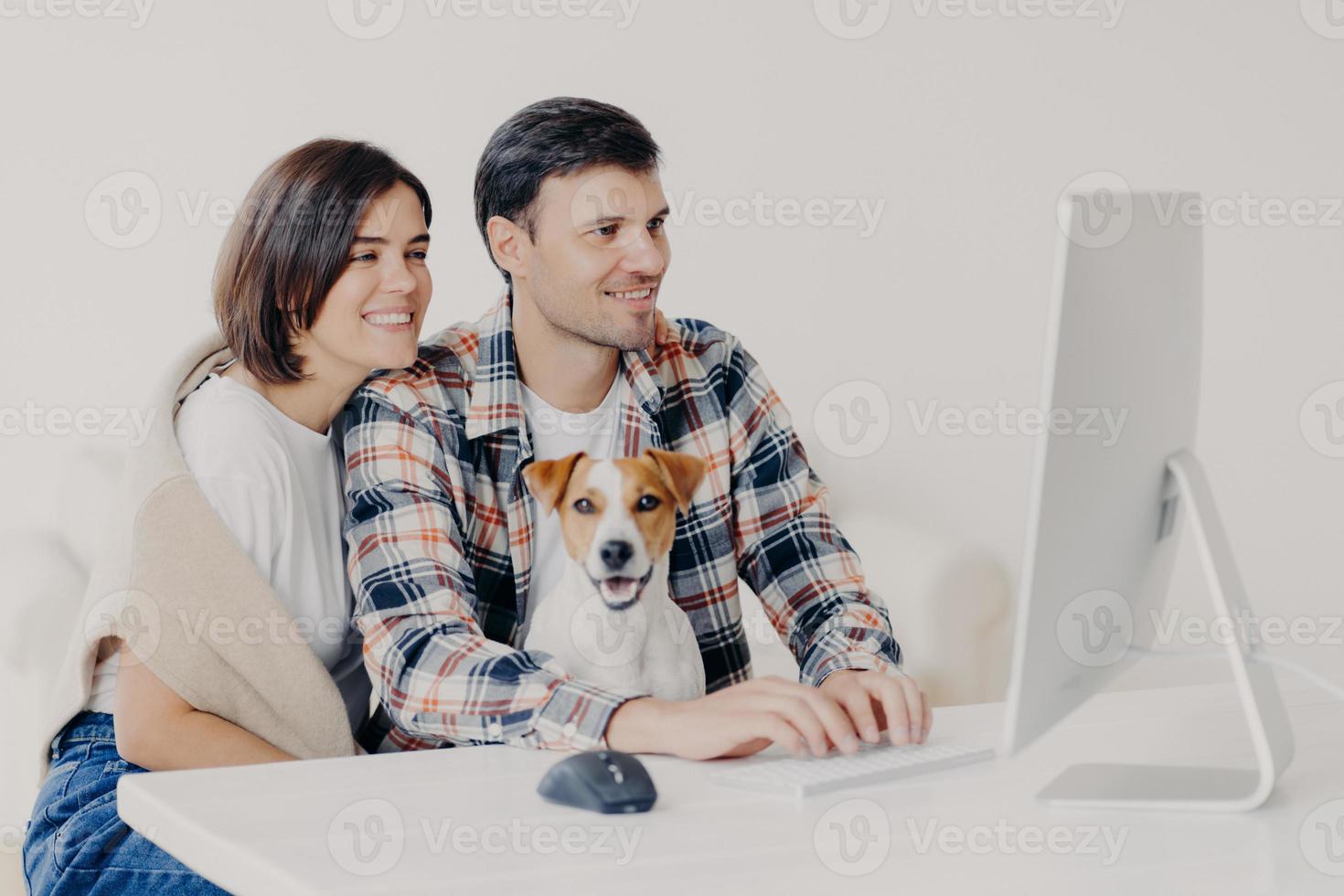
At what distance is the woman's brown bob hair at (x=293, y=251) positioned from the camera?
1.64 metres

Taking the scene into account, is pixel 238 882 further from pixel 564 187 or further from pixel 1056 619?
pixel 564 187

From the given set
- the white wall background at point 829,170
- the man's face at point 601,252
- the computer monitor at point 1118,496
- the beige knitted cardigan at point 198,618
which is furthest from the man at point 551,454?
the white wall background at point 829,170

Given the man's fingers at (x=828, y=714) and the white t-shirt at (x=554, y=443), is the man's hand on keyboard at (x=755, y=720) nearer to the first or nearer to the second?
the man's fingers at (x=828, y=714)

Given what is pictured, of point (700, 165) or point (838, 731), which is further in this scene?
point (700, 165)

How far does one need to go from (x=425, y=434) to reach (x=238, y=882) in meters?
0.73

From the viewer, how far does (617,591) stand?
143 cm

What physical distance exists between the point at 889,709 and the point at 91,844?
2.82 ft

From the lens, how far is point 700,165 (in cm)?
271

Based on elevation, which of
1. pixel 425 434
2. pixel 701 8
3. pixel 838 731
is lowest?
pixel 838 731

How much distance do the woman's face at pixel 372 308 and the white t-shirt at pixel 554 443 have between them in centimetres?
17

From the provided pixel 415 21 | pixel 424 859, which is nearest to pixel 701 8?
pixel 415 21

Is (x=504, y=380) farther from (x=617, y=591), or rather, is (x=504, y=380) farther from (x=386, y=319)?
(x=617, y=591)

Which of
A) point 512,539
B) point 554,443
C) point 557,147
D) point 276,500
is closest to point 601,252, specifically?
point 557,147

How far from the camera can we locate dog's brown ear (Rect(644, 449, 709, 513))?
1464 millimetres
